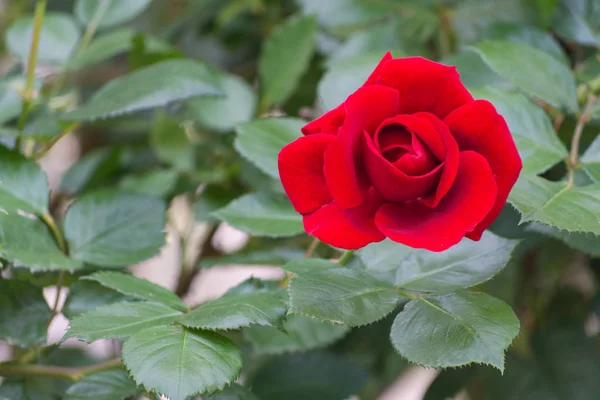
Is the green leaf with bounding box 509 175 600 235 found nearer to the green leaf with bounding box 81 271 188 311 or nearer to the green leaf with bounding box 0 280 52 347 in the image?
the green leaf with bounding box 81 271 188 311

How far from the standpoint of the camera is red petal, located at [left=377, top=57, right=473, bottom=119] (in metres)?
0.31

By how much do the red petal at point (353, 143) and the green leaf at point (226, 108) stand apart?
364 millimetres

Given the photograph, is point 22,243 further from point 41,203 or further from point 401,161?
point 401,161

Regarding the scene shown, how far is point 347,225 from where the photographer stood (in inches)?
11.9

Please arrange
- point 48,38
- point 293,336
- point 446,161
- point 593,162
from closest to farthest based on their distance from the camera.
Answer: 1. point 446,161
2. point 593,162
3. point 293,336
4. point 48,38

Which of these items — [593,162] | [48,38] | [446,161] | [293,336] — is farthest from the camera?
[48,38]

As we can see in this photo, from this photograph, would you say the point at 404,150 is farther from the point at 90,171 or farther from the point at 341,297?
the point at 90,171

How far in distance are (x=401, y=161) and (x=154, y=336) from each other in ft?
0.49

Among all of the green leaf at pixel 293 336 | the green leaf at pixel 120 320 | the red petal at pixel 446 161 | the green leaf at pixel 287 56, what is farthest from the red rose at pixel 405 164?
the green leaf at pixel 287 56

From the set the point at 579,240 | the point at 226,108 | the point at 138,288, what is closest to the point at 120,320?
the point at 138,288

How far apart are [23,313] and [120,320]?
123mm

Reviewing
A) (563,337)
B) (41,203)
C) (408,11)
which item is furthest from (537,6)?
(41,203)

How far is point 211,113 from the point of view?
26.2 inches

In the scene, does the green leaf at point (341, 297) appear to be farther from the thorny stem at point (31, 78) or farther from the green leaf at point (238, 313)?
the thorny stem at point (31, 78)
